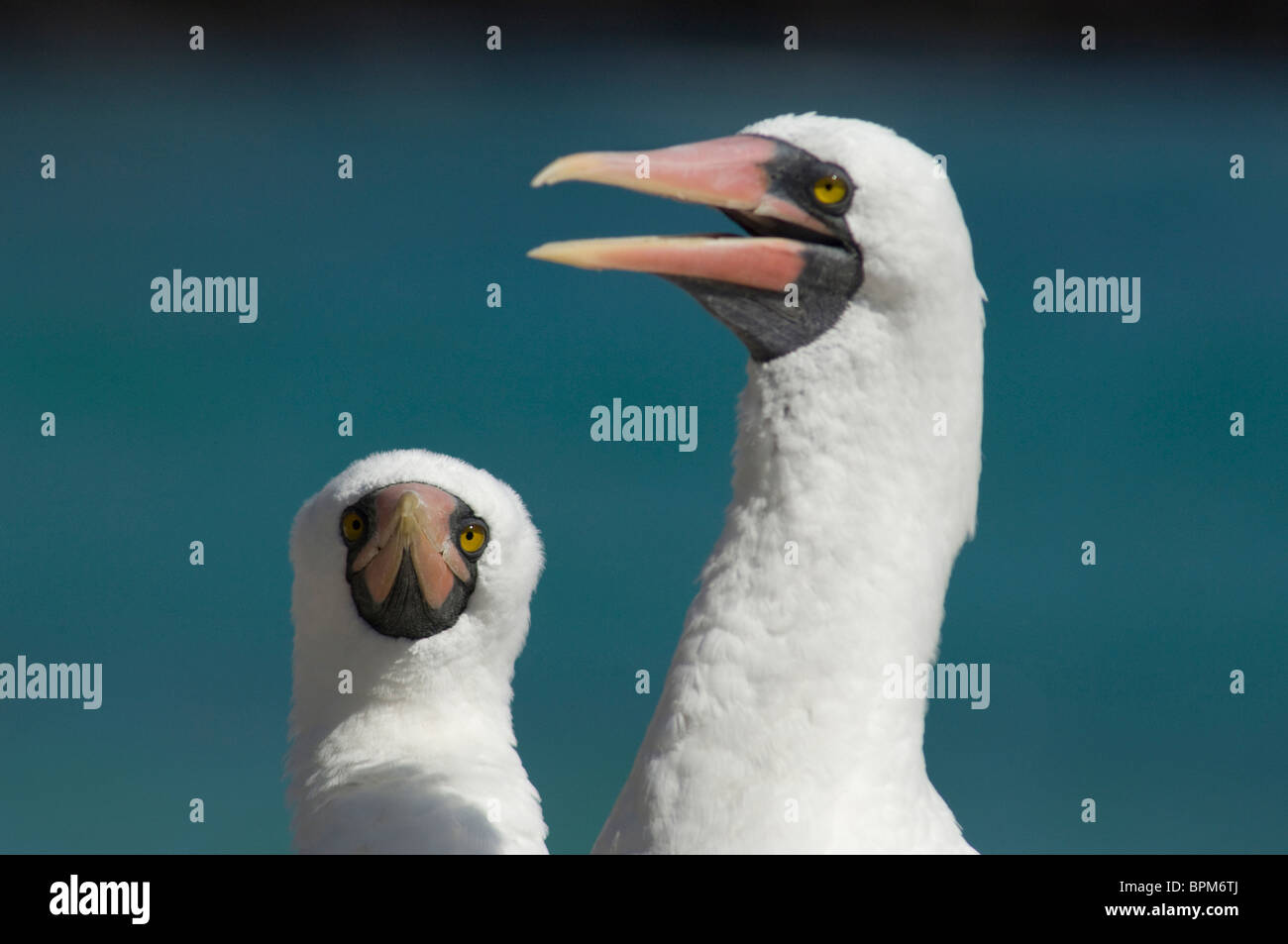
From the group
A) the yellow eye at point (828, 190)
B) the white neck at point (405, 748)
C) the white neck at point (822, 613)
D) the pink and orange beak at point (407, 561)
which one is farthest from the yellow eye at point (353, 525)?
the yellow eye at point (828, 190)

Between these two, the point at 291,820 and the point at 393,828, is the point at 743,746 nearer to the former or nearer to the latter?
the point at 393,828

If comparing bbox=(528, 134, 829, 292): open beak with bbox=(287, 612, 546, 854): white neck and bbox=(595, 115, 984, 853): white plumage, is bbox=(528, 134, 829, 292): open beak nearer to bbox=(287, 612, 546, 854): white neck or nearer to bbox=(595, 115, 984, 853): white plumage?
bbox=(595, 115, 984, 853): white plumage

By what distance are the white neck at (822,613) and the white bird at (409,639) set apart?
74.7 inches

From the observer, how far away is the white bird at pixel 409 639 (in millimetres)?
5543

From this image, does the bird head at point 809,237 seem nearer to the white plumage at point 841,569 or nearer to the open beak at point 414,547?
the white plumage at point 841,569

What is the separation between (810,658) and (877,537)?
0.32 m

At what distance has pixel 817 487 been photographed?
12.0 ft

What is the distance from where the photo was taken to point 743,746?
357 cm

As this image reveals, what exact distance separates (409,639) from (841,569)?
2.58m

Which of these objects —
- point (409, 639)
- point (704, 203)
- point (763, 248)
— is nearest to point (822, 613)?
point (763, 248)

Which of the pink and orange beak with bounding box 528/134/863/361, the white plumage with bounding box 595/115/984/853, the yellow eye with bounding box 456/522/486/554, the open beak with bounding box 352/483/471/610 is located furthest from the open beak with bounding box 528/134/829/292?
the yellow eye with bounding box 456/522/486/554

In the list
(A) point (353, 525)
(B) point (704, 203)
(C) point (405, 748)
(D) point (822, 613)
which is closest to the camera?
(D) point (822, 613)

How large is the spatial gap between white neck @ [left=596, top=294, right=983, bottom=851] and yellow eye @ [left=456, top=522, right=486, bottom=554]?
7.71 ft

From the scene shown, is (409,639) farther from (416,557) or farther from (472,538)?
(472,538)
